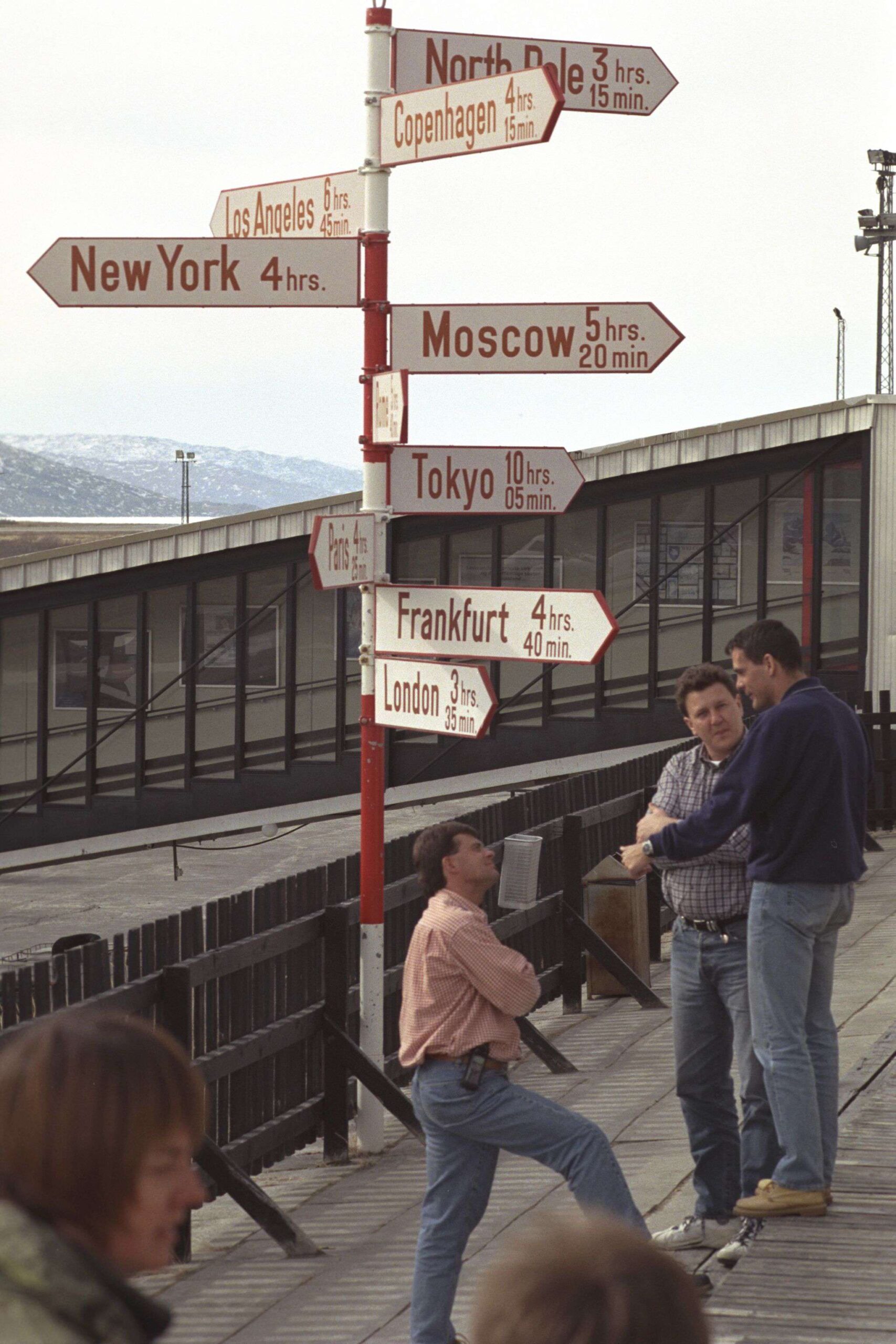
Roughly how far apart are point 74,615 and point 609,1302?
20.3 metres

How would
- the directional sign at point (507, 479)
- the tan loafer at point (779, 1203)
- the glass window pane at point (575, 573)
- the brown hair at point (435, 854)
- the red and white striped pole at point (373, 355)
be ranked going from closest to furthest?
the brown hair at point (435, 854) < the tan loafer at point (779, 1203) < the directional sign at point (507, 479) < the red and white striped pole at point (373, 355) < the glass window pane at point (575, 573)

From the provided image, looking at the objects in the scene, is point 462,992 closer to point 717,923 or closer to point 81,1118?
point 717,923

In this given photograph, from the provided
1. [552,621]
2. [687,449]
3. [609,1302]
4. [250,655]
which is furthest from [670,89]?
[250,655]

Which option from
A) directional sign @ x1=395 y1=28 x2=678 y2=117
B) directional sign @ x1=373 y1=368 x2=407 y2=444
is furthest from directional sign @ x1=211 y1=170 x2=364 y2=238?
directional sign @ x1=373 y1=368 x2=407 y2=444

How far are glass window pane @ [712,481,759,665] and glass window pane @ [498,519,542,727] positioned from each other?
188cm

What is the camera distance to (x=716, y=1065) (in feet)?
18.6

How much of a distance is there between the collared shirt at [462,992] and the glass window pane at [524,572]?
15155 mm

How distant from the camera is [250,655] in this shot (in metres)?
20.8

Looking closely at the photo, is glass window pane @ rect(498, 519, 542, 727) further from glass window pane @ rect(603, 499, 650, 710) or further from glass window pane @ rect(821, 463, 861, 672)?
glass window pane @ rect(821, 463, 861, 672)

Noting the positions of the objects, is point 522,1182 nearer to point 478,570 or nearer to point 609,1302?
point 609,1302

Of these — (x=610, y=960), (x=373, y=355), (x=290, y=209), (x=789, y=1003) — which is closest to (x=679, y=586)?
(x=610, y=960)

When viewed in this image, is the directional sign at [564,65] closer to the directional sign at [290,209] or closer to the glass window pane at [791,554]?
the directional sign at [290,209]

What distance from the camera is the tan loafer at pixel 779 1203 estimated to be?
5.51 m

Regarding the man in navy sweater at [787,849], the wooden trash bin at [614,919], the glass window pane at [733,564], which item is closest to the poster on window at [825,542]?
the glass window pane at [733,564]
